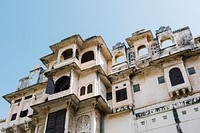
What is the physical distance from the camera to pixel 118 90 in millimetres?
17969

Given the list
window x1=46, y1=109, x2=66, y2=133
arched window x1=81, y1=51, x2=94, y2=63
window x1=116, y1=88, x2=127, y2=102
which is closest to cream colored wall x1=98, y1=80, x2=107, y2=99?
window x1=116, y1=88, x2=127, y2=102

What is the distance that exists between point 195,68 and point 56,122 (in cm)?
935

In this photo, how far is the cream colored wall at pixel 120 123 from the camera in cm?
1572

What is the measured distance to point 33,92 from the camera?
21125mm

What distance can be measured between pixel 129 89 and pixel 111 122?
257 centimetres

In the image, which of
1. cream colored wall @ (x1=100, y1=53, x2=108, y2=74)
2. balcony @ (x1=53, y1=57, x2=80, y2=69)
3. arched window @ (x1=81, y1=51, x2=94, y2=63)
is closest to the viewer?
balcony @ (x1=53, y1=57, x2=80, y2=69)

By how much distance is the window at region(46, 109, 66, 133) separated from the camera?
1553cm

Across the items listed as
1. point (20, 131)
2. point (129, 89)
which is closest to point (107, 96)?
point (129, 89)

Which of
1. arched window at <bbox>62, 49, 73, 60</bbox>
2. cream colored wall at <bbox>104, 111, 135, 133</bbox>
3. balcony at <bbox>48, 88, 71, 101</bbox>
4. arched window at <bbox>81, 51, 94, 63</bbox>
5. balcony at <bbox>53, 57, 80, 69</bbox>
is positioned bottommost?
cream colored wall at <bbox>104, 111, 135, 133</bbox>

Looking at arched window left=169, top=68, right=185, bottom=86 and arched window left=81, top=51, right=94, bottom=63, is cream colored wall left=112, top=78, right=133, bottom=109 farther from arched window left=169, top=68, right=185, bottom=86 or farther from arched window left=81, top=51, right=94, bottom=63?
arched window left=81, top=51, right=94, bottom=63

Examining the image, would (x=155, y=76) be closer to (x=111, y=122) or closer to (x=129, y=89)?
(x=129, y=89)

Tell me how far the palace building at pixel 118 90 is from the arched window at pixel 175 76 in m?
0.06

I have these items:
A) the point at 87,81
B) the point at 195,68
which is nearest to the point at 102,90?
the point at 87,81

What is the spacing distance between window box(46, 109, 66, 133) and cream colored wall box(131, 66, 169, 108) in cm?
479
